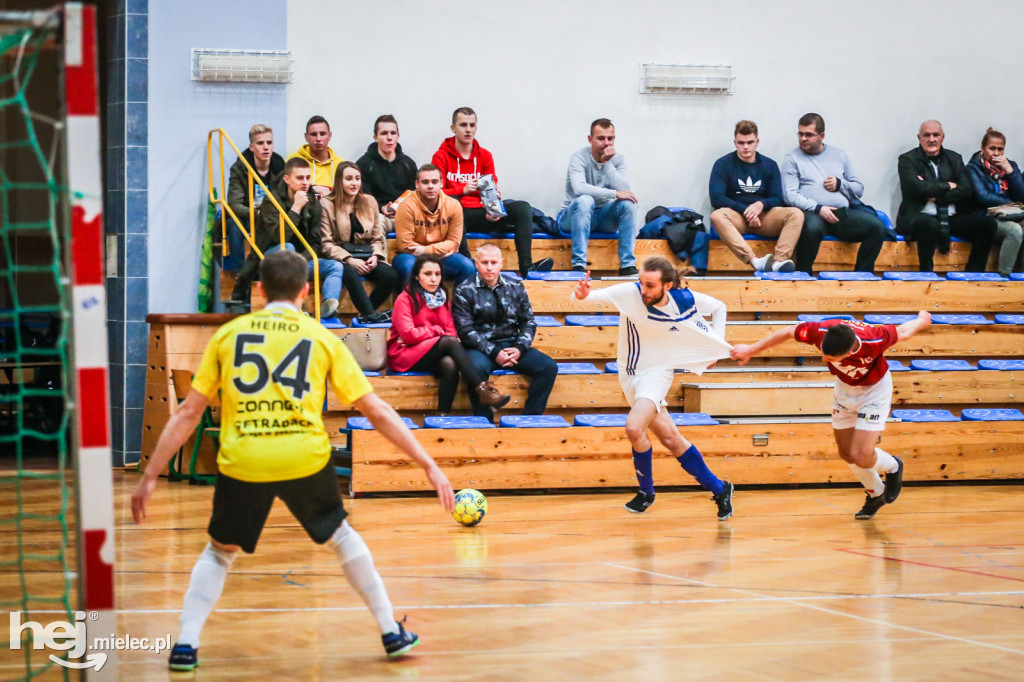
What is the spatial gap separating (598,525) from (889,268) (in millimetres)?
6070

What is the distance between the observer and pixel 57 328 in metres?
11.8

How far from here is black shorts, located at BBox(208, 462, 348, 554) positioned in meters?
3.84

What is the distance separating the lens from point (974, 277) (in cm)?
1120

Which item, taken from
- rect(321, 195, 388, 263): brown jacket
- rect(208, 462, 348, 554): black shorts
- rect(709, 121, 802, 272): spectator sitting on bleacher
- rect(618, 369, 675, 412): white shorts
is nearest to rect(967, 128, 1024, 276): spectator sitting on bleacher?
rect(709, 121, 802, 272): spectator sitting on bleacher

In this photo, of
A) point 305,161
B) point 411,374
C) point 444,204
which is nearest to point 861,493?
point 411,374

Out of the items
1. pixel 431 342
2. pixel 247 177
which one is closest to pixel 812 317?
pixel 431 342

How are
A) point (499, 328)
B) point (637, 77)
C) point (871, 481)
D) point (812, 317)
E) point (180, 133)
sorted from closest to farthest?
point (871, 481) → point (499, 328) → point (812, 317) → point (180, 133) → point (637, 77)

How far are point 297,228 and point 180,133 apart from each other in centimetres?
191

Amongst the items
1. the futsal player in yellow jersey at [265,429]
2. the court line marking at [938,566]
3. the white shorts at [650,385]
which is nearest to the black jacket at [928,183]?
the white shorts at [650,385]

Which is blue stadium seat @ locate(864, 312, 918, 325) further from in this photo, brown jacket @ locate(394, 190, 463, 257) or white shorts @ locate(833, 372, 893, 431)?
brown jacket @ locate(394, 190, 463, 257)

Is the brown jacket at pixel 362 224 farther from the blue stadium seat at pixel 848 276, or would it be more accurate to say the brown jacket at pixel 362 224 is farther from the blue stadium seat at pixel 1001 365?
the blue stadium seat at pixel 1001 365

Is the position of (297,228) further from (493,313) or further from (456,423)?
(456,423)

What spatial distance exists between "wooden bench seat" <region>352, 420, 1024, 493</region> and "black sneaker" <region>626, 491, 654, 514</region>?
42.2 inches

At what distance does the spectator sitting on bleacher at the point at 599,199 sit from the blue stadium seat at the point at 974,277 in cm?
324
